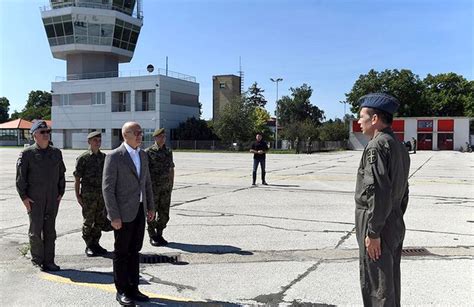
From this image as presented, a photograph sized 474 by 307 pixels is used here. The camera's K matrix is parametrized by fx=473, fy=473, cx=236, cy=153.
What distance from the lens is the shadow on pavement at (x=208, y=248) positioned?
23.6 feet

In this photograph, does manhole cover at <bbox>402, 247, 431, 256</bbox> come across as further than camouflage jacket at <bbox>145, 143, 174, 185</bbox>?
No

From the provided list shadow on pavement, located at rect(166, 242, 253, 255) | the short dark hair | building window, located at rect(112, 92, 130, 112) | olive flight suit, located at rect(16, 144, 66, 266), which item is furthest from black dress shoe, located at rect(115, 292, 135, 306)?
building window, located at rect(112, 92, 130, 112)

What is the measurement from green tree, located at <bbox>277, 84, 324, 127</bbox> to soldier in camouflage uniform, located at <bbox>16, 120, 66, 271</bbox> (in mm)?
108805

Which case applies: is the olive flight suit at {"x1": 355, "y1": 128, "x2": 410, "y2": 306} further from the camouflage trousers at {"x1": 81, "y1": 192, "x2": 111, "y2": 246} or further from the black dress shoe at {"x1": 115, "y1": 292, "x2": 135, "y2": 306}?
the camouflage trousers at {"x1": 81, "y1": 192, "x2": 111, "y2": 246}

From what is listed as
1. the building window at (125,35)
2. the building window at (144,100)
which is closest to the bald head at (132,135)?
the building window at (144,100)

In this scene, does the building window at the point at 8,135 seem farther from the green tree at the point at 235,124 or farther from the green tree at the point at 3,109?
the green tree at the point at 235,124

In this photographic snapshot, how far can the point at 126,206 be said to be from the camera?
5.11m

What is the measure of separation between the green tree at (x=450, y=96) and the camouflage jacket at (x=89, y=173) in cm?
8830

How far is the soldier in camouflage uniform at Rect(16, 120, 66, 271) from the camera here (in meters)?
6.22

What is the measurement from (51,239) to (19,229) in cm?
310

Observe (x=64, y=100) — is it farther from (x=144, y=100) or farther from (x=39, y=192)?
(x=39, y=192)

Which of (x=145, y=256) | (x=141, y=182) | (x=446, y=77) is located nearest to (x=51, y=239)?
(x=145, y=256)

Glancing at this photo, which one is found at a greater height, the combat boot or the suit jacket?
the suit jacket

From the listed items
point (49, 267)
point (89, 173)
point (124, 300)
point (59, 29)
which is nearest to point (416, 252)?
point (124, 300)
